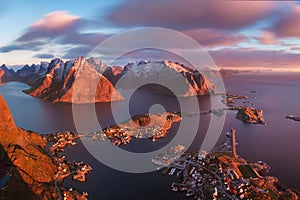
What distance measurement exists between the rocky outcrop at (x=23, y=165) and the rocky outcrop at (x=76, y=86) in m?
92.1

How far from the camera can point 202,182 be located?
45.5 meters

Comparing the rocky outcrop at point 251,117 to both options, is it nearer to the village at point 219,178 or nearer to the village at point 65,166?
the village at point 219,178

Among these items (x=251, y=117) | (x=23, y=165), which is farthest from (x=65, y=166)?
(x=251, y=117)

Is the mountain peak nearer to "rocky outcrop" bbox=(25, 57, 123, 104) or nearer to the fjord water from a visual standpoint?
the fjord water

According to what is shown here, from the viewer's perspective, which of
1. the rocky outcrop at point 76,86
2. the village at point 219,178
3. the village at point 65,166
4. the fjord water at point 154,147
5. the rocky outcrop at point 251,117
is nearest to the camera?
the village at point 219,178

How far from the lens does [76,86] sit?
150 metres

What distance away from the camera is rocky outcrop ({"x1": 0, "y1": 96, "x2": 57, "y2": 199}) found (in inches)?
1487

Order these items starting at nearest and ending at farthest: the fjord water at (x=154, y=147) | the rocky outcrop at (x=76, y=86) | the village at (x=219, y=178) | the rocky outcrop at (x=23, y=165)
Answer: the rocky outcrop at (x=23, y=165)
the village at (x=219, y=178)
the fjord water at (x=154, y=147)
the rocky outcrop at (x=76, y=86)

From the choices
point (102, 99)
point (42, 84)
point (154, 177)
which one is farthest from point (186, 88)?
point (154, 177)

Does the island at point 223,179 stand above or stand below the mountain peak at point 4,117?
below

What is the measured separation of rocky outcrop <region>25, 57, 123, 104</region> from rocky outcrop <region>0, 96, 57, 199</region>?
92.1 meters

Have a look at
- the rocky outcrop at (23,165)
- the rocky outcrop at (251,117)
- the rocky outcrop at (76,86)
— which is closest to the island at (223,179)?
the rocky outcrop at (23,165)

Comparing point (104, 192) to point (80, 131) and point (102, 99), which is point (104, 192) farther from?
point (102, 99)

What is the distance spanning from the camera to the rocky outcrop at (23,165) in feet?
124
